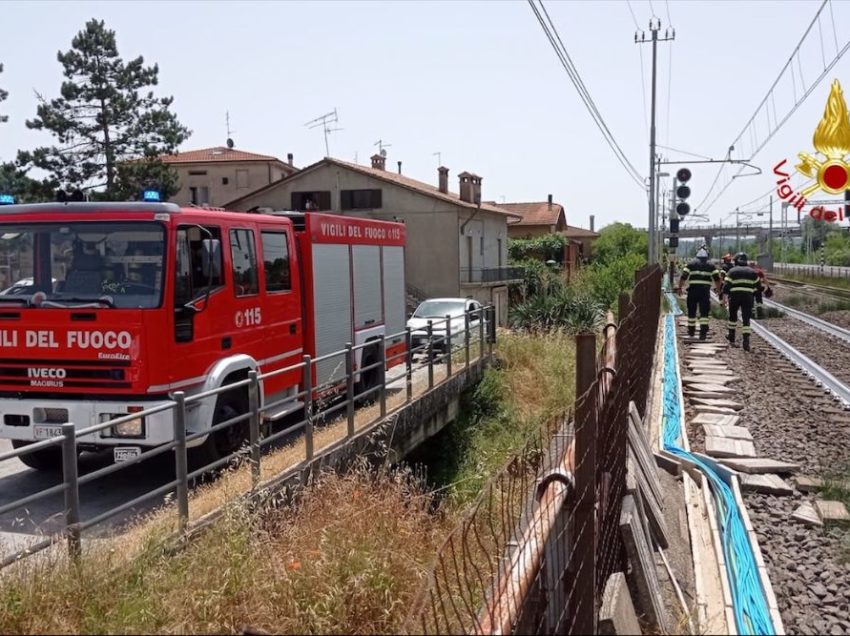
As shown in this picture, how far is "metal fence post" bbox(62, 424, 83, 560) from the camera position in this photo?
5.24 m

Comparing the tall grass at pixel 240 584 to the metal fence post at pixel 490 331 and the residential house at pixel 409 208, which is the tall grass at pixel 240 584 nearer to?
the metal fence post at pixel 490 331

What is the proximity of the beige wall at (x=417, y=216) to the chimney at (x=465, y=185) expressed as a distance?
18.5 ft

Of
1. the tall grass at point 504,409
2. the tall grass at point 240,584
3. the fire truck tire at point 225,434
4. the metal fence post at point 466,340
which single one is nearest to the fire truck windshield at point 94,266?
the fire truck tire at point 225,434

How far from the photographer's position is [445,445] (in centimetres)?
1345

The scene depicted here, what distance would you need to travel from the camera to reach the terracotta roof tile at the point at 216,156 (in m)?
54.2

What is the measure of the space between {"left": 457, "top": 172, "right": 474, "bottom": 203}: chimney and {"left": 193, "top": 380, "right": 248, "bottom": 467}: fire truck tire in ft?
129

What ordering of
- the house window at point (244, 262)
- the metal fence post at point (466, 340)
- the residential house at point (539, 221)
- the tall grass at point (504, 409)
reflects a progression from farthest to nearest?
1. the residential house at point (539, 221)
2. the metal fence post at point (466, 340)
3. the tall grass at point (504, 409)
4. the house window at point (244, 262)

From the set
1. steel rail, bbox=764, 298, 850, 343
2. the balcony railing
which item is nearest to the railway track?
steel rail, bbox=764, 298, 850, 343

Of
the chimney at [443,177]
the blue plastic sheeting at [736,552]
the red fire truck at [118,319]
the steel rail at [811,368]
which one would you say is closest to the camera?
the blue plastic sheeting at [736,552]

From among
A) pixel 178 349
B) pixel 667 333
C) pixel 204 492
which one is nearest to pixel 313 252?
pixel 178 349

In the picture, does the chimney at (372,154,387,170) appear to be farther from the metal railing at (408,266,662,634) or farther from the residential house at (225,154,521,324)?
the metal railing at (408,266,662,634)

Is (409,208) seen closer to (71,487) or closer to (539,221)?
(539,221)

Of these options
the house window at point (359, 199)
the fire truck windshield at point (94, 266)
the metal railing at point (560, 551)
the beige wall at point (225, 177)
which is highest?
the beige wall at point (225, 177)

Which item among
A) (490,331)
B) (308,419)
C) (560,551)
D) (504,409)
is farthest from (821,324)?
(560,551)
